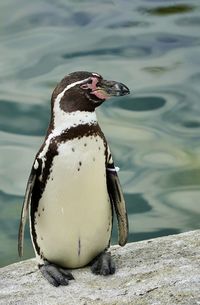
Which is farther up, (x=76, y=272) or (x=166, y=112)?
(x=76, y=272)

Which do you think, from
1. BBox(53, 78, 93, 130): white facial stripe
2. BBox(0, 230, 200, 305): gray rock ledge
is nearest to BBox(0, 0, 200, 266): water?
BBox(0, 230, 200, 305): gray rock ledge

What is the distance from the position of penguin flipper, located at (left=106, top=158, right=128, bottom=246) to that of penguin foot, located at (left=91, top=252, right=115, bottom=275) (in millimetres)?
85

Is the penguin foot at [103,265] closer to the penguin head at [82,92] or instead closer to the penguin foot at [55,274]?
the penguin foot at [55,274]

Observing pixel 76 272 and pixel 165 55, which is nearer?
pixel 76 272

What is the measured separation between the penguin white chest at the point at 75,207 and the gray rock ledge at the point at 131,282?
0.10 meters

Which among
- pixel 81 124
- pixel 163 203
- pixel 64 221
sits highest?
pixel 81 124

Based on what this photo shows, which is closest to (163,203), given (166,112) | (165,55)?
(166,112)

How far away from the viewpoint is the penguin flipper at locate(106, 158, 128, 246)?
3561mm

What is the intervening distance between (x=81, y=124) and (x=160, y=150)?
3337 millimetres

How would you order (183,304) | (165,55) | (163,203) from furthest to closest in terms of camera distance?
1. (165,55)
2. (163,203)
3. (183,304)

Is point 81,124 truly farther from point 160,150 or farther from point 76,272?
point 160,150

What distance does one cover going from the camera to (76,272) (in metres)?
3.66

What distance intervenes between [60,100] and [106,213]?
Answer: 41 centimetres

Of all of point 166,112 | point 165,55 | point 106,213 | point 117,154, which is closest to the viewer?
point 106,213
